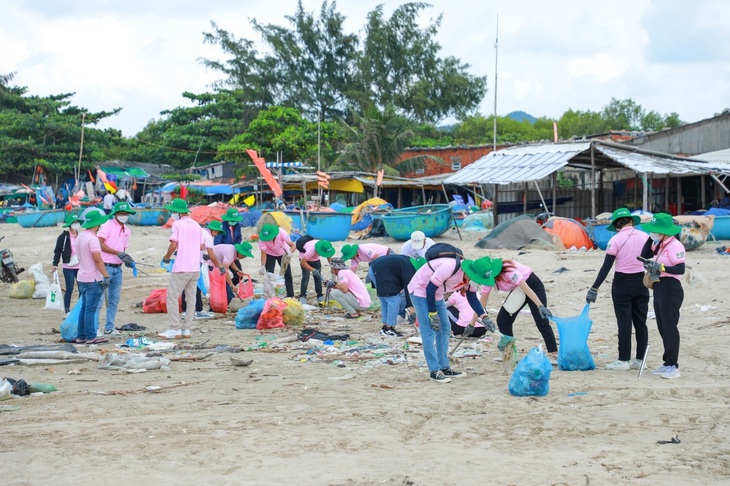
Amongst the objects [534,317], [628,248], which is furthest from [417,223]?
[628,248]

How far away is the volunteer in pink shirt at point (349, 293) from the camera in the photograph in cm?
1200

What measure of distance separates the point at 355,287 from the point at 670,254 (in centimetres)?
565

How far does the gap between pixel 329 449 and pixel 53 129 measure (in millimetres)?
43615

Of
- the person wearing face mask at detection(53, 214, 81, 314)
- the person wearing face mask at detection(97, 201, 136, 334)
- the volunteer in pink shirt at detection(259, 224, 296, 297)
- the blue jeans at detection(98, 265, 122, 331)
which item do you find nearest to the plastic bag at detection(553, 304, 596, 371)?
the person wearing face mask at detection(97, 201, 136, 334)

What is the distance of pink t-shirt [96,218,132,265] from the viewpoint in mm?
10148

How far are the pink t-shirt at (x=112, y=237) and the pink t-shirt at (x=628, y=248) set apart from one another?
590 centimetres

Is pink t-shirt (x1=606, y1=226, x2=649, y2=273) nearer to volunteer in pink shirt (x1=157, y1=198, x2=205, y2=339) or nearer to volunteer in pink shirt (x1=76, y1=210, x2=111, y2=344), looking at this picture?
volunteer in pink shirt (x1=157, y1=198, x2=205, y2=339)

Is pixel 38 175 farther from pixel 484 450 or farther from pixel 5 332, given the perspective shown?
pixel 484 450

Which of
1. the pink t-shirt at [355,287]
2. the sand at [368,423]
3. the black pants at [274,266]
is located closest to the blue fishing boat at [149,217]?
the black pants at [274,266]

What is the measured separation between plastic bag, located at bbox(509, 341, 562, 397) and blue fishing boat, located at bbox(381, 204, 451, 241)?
Result: 17.7 metres

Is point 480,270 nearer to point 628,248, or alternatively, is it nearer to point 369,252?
point 628,248

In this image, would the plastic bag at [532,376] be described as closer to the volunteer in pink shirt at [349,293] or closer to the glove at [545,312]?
the glove at [545,312]

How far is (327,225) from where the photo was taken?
26.1 metres

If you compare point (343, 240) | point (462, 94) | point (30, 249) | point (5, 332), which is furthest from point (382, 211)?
point (462, 94)
